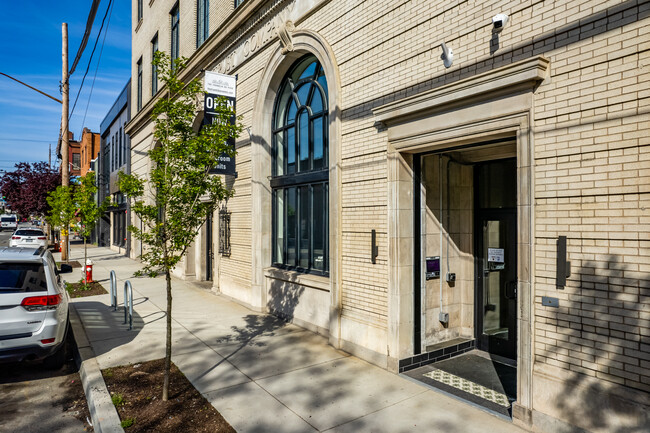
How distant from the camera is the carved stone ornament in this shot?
8797 millimetres

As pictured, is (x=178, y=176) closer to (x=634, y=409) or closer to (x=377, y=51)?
(x=377, y=51)

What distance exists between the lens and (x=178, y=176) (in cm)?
541

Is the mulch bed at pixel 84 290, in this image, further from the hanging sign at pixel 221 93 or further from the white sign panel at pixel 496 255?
the white sign panel at pixel 496 255

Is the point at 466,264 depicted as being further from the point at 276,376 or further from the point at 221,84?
the point at 221,84

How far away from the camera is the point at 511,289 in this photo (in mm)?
6547

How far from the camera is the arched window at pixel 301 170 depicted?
28.0 ft

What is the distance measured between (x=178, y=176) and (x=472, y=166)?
15.7 feet

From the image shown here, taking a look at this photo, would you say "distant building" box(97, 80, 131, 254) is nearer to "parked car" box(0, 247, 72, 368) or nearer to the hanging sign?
the hanging sign

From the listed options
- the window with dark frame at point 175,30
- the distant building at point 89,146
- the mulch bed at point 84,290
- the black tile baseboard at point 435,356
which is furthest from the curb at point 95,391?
the distant building at point 89,146

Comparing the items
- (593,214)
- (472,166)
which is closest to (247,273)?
(472,166)

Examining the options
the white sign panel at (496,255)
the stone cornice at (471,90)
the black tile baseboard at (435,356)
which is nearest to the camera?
the stone cornice at (471,90)

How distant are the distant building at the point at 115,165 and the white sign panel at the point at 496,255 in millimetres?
20800

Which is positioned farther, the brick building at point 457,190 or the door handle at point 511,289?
the door handle at point 511,289

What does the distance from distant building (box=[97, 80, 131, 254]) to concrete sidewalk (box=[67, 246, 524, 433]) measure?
16068mm
